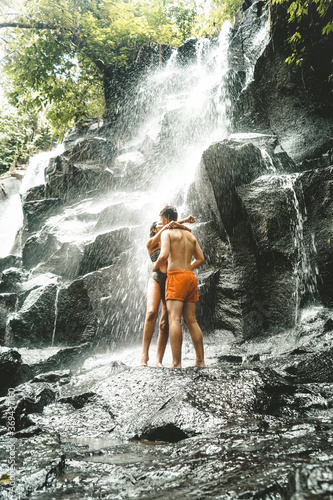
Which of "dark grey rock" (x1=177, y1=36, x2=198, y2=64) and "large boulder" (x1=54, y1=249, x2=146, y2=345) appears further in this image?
"dark grey rock" (x1=177, y1=36, x2=198, y2=64)

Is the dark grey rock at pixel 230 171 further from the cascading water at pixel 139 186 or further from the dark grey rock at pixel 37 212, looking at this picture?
the dark grey rock at pixel 37 212

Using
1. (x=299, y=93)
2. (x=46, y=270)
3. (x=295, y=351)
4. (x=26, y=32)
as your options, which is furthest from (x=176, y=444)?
(x=26, y=32)

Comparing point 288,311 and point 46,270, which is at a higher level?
point 46,270

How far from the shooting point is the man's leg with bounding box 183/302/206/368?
173 inches

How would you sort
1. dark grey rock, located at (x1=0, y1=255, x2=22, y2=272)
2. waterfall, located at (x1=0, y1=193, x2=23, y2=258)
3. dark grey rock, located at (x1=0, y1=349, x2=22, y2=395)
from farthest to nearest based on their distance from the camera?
waterfall, located at (x1=0, y1=193, x2=23, y2=258)
dark grey rock, located at (x1=0, y1=255, x2=22, y2=272)
dark grey rock, located at (x1=0, y1=349, x2=22, y2=395)

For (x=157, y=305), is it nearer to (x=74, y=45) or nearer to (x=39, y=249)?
(x=39, y=249)

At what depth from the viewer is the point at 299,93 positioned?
9875mm

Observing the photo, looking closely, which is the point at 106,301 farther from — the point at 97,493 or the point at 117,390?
the point at 97,493

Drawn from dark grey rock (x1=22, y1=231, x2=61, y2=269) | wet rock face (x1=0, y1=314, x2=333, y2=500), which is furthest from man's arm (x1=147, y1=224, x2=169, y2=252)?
dark grey rock (x1=22, y1=231, x2=61, y2=269)

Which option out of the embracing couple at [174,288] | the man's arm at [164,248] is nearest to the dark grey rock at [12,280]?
the embracing couple at [174,288]

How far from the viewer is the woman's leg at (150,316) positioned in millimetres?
4816

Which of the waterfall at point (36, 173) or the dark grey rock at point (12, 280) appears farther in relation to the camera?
the waterfall at point (36, 173)

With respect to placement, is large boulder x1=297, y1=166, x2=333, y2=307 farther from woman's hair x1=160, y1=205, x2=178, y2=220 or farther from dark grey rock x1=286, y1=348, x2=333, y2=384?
woman's hair x1=160, y1=205, x2=178, y2=220

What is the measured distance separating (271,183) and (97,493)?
22.5ft
